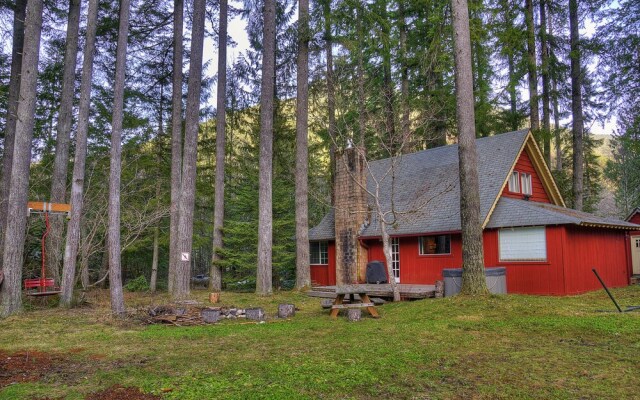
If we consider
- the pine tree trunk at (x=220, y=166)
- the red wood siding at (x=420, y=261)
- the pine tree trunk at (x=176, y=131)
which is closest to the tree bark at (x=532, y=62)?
the red wood siding at (x=420, y=261)

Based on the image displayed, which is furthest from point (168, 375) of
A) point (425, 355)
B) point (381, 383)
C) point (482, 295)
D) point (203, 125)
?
point (203, 125)

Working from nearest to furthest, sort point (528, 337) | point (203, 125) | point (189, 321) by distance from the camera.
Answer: point (528, 337) → point (189, 321) → point (203, 125)

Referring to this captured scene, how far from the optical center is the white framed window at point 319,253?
2016 centimetres

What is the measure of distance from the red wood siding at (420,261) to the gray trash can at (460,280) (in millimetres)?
2450

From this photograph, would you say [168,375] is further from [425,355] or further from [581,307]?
[581,307]

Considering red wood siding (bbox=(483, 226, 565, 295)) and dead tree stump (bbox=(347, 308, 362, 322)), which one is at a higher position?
red wood siding (bbox=(483, 226, 565, 295))

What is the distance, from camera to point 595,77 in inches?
791

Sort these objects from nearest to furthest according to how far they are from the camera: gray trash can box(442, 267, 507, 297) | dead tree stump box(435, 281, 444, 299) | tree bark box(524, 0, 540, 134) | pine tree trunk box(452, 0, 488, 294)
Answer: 1. pine tree trunk box(452, 0, 488, 294)
2. gray trash can box(442, 267, 507, 297)
3. dead tree stump box(435, 281, 444, 299)
4. tree bark box(524, 0, 540, 134)

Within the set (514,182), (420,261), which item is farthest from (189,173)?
(514,182)

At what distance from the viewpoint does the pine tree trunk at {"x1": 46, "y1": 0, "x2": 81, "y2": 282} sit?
13.8 metres

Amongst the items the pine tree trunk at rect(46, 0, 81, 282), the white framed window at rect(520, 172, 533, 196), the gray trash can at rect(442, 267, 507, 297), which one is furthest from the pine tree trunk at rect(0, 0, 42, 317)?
the white framed window at rect(520, 172, 533, 196)

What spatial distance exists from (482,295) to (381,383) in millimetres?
6363

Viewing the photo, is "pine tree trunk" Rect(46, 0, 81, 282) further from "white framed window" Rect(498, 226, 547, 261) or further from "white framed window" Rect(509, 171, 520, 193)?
"white framed window" Rect(509, 171, 520, 193)

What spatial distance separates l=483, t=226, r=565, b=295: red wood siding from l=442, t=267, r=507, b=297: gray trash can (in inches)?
52.0
